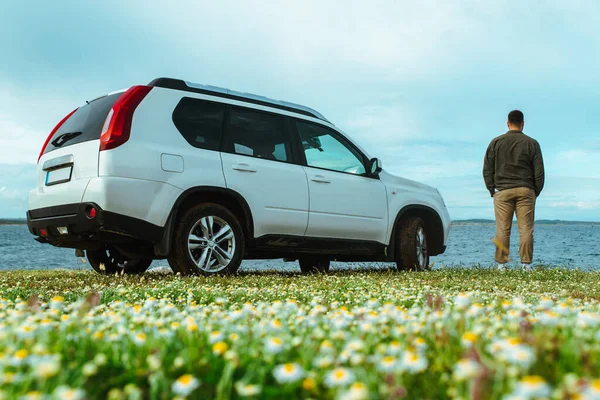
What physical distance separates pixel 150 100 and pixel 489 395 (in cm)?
557

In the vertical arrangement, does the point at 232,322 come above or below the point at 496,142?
below

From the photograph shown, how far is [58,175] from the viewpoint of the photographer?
670 cm

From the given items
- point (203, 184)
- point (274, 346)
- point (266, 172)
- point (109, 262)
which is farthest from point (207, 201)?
point (274, 346)

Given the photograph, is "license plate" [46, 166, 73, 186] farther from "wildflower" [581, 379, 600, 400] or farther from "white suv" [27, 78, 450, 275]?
"wildflower" [581, 379, 600, 400]

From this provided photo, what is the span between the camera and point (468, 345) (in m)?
1.90

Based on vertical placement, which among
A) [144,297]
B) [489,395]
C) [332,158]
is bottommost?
[144,297]

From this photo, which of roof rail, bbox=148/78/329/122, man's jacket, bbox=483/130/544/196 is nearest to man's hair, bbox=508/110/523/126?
man's jacket, bbox=483/130/544/196

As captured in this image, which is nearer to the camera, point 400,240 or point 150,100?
point 150,100

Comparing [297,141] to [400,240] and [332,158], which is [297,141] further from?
[400,240]

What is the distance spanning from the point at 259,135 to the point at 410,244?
3.23m

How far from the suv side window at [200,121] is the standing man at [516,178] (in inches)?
206

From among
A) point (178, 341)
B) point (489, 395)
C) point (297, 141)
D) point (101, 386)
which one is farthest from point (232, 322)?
point (297, 141)

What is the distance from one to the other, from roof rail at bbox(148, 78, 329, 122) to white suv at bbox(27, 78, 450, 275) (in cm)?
2

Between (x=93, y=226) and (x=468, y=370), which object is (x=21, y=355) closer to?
(x=468, y=370)
